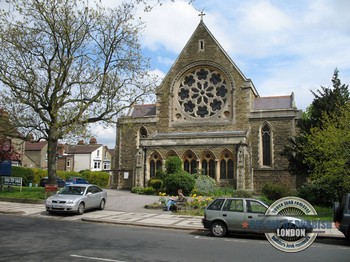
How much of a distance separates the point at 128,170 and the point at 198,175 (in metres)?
9.21

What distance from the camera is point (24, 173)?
35.5 m

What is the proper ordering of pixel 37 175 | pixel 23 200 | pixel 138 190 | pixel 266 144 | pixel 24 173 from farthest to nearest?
pixel 37 175 < pixel 24 173 < pixel 266 144 < pixel 138 190 < pixel 23 200

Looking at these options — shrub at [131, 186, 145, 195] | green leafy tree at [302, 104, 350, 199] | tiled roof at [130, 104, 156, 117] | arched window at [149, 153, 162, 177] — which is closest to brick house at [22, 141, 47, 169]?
tiled roof at [130, 104, 156, 117]

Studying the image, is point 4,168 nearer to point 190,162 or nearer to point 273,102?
point 190,162

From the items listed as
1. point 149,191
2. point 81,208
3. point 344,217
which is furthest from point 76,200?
point 149,191

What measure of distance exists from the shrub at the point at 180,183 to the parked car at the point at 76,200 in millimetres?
7872

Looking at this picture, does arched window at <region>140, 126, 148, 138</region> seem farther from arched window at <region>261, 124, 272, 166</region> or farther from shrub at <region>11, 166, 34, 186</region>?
shrub at <region>11, 166, 34, 186</region>

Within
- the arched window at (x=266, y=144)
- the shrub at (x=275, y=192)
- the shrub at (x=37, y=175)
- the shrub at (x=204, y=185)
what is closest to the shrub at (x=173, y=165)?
the shrub at (x=204, y=185)

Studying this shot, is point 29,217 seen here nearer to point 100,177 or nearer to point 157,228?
point 157,228

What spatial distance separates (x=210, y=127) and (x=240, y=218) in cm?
2167

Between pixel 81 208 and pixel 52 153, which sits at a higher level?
pixel 52 153

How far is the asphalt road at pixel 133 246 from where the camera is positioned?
8.02 m

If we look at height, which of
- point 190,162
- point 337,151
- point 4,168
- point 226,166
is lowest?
point 4,168

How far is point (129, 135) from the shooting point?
118ft
